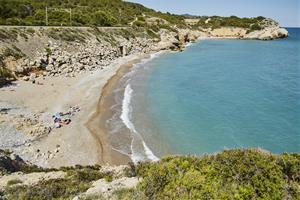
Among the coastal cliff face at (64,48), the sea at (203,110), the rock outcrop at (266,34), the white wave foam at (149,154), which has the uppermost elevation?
the rock outcrop at (266,34)

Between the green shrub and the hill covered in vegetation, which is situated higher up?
the hill covered in vegetation

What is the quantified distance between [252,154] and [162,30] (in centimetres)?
8191

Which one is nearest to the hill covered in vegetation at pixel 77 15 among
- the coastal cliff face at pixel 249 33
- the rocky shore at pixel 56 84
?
the coastal cliff face at pixel 249 33

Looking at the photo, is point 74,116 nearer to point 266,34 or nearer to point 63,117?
point 63,117

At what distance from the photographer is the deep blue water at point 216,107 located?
25228 millimetres

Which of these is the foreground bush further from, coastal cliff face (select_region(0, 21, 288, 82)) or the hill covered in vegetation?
the hill covered in vegetation

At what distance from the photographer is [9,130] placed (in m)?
24.2

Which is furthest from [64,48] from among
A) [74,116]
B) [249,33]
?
[249,33]

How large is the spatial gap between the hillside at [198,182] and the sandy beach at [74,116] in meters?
8.34

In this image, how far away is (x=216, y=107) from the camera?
3403cm

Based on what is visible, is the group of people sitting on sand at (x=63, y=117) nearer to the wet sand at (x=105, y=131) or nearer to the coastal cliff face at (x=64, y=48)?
the wet sand at (x=105, y=131)

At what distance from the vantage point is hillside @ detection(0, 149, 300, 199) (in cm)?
1045

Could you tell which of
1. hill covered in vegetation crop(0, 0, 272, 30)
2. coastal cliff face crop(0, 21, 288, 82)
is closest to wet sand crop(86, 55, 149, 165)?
coastal cliff face crop(0, 21, 288, 82)

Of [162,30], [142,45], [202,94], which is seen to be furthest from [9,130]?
[162,30]
